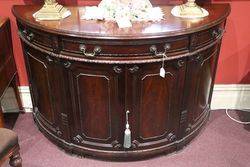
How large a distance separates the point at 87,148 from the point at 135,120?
1.22 feet

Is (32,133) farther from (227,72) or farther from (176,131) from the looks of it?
(227,72)

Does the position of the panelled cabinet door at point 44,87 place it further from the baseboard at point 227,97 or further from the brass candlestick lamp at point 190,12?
the brass candlestick lamp at point 190,12

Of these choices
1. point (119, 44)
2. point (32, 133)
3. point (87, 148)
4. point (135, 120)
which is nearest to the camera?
point (119, 44)

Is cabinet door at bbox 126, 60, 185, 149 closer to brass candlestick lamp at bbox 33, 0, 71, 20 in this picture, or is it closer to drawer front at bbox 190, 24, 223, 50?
drawer front at bbox 190, 24, 223, 50

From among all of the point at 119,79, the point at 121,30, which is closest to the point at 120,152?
the point at 119,79

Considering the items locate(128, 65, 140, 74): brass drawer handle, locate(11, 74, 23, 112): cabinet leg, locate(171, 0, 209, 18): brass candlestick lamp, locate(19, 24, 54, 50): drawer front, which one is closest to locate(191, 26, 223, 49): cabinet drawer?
locate(171, 0, 209, 18): brass candlestick lamp

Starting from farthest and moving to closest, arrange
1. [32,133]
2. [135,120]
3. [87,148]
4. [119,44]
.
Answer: [32,133]
[87,148]
[135,120]
[119,44]

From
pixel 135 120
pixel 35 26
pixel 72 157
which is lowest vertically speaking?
pixel 72 157

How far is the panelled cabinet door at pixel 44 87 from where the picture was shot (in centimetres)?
187

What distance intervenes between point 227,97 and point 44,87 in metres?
1.37

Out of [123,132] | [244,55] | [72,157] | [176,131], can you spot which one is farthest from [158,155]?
[244,55]

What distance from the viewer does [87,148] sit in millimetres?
2010

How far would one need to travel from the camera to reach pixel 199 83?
1976mm

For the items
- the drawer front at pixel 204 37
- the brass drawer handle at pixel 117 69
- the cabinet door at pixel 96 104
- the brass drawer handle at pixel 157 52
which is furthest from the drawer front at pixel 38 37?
the drawer front at pixel 204 37
